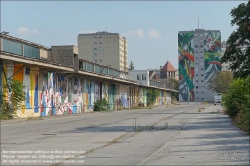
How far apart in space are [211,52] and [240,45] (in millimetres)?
137994

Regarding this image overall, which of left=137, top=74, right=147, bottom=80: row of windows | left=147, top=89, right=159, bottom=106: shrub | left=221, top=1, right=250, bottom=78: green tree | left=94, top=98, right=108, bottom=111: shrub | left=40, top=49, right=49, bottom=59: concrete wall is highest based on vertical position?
left=137, top=74, right=147, bottom=80: row of windows

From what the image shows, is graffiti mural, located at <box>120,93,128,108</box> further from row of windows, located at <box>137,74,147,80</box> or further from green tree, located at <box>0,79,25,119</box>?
green tree, located at <box>0,79,25,119</box>

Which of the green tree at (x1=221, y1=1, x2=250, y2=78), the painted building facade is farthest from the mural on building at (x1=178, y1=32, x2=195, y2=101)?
the green tree at (x1=221, y1=1, x2=250, y2=78)

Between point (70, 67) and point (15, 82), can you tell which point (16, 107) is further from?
point (70, 67)

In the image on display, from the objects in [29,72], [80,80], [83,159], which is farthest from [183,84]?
[83,159]

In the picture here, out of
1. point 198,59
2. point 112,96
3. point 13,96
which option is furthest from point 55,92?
point 198,59

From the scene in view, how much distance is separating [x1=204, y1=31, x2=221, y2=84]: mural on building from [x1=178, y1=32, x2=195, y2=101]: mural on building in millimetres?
4849

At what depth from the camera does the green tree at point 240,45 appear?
21.6 m

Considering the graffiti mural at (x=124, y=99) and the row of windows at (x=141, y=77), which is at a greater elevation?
the row of windows at (x=141, y=77)

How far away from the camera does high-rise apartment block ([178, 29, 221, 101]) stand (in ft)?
520

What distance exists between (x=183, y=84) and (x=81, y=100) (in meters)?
109

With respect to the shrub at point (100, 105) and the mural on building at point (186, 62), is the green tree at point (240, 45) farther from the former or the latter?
the mural on building at point (186, 62)

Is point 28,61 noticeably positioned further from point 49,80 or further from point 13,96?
point 49,80

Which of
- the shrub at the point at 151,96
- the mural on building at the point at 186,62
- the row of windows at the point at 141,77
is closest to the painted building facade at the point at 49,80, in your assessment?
the shrub at the point at 151,96
